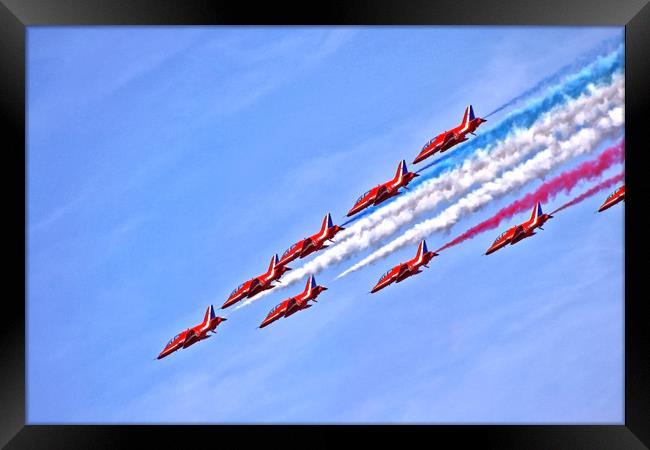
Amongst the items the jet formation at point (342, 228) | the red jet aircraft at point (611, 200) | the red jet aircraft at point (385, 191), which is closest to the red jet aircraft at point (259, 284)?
the jet formation at point (342, 228)

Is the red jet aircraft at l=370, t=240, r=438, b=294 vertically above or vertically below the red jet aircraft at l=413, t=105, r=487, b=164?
below

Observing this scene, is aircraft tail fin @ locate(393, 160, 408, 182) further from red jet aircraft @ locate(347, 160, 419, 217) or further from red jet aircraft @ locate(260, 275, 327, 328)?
red jet aircraft @ locate(260, 275, 327, 328)

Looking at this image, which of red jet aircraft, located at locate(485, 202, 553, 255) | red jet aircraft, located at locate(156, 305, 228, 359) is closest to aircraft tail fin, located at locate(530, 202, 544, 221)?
red jet aircraft, located at locate(485, 202, 553, 255)

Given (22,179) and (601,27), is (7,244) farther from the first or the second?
(601,27)

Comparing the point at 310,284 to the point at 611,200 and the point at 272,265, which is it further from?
the point at 611,200

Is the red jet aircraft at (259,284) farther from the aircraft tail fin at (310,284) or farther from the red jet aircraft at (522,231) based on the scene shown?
the red jet aircraft at (522,231)

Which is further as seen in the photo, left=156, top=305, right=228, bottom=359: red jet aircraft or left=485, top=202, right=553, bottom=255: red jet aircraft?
left=156, top=305, right=228, bottom=359: red jet aircraft

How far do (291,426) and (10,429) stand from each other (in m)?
4.80

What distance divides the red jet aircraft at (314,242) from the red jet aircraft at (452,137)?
2635 millimetres

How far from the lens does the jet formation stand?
23.2m

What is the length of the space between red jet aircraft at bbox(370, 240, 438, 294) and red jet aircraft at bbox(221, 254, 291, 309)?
259 cm

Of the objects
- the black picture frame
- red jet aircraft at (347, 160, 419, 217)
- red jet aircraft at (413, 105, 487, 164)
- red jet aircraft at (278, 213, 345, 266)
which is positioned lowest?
the black picture frame

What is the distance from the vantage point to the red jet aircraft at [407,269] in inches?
956

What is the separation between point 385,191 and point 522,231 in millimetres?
3837
